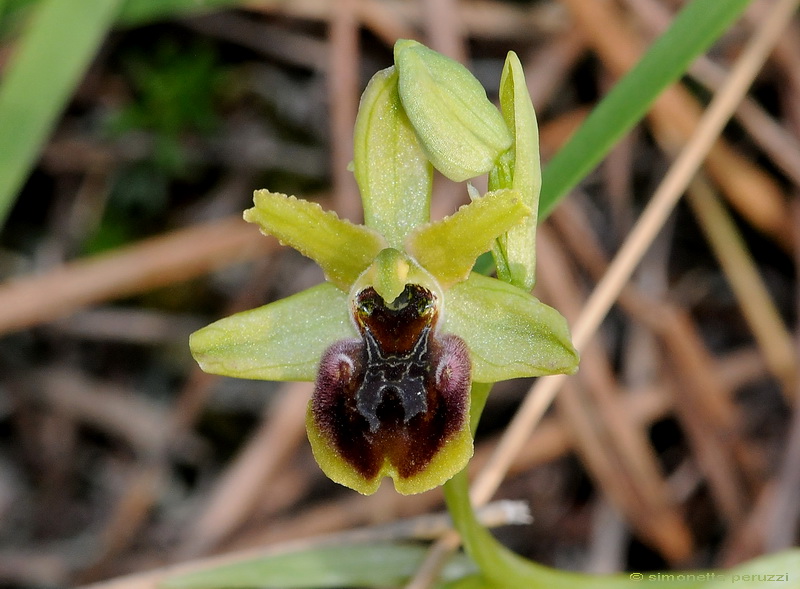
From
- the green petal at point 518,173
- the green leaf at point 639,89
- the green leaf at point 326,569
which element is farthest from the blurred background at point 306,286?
the green petal at point 518,173

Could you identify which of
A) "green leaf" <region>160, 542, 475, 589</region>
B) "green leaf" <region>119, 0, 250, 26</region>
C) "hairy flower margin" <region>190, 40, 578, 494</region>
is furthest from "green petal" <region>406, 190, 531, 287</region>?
"green leaf" <region>119, 0, 250, 26</region>

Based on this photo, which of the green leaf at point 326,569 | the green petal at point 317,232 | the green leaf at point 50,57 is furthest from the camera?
the green leaf at point 50,57

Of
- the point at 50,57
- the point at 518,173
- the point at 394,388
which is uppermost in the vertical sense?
the point at 50,57

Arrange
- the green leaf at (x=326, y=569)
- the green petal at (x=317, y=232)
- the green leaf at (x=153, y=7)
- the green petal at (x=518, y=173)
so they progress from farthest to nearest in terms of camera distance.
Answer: the green leaf at (x=153, y=7)
the green leaf at (x=326, y=569)
the green petal at (x=317, y=232)
the green petal at (x=518, y=173)

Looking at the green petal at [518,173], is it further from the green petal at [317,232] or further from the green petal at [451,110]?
the green petal at [317,232]

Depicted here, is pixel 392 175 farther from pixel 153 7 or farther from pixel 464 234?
pixel 153 7

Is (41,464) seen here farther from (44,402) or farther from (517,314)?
(517,314)

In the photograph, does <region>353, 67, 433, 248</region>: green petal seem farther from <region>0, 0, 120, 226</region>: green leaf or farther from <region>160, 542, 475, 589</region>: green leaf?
<region>0, 0, 120, 226</region>: green leaf

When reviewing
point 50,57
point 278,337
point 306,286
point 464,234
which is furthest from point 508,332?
point 306,286
